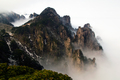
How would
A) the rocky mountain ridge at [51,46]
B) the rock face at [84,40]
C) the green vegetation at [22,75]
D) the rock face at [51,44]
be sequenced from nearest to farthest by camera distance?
1. the green vegetation at [22,75]
2. the rocky mountain ridge at [51,46]
3. the rock face at [51,44]
4. the rock face at [84,40]

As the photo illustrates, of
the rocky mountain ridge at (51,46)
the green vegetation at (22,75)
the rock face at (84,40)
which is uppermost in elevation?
the rock face at (84,40)

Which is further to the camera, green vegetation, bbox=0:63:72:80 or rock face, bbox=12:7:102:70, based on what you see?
rock face, bbox=12:7:102:70

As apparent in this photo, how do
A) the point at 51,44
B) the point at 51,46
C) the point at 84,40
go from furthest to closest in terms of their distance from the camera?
1. the point at 84,40
2. the point at 51,44
3. the point at 51,46

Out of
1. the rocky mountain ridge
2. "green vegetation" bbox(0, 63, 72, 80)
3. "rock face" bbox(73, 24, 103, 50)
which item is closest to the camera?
"green vegetation" bbox(0, 63, 72, 80)

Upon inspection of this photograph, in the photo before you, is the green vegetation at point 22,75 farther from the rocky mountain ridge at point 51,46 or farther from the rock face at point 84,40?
the rock face at point 84,40

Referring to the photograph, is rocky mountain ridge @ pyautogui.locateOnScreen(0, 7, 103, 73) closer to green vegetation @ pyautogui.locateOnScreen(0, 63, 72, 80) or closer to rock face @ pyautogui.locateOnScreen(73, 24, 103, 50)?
rock face @ pyautogui.locateOnScreen(73, 24, 103, 50)

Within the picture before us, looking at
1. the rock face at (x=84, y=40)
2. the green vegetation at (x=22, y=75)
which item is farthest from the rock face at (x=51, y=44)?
the green vegetation at (x=22, y=75)

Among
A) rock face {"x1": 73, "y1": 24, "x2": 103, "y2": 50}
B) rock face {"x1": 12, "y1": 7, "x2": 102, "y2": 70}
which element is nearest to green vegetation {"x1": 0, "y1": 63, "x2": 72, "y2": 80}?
rock face {"x1": 12, "y1": 7, "x2": 102, "y2": 70}

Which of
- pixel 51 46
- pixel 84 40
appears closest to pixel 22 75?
pixel 51 46

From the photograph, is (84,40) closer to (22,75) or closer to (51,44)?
(51,44)

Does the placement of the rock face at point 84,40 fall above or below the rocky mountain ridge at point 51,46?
above

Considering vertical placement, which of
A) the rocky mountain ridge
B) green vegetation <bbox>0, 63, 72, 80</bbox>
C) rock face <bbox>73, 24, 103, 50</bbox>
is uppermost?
rock face <bbox>73, 24, 103, 50</bbox>

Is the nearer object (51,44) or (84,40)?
(51,44)

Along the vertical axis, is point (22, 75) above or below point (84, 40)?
below
